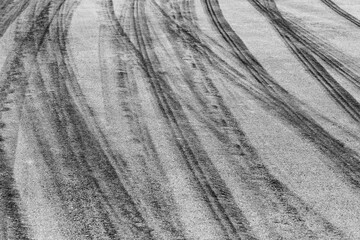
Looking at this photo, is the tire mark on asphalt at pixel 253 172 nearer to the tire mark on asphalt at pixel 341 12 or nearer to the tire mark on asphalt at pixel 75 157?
the tire mark on asphalt at pixel 75 157

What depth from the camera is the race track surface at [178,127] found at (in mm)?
5184

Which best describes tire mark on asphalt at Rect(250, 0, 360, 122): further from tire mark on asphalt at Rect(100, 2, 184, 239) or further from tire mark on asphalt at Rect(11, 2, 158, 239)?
tire mark on asphalt at Rect(11, 2, 158, 239)

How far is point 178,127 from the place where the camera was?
696cm

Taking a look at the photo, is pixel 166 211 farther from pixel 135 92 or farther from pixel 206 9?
pixel 206 9

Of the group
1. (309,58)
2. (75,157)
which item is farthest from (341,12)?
(75,157)

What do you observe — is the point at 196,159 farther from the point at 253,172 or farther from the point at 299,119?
the point at 299,119

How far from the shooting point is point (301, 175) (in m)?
5.94

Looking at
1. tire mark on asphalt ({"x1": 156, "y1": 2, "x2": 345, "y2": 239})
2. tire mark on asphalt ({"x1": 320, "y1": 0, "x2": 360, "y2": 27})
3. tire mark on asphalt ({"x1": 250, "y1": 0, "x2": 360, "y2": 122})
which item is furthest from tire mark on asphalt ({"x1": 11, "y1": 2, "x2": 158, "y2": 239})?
tire mark on asphalt ({"x1": 320, "y1": 0, "x2": 360, "y2": 27})

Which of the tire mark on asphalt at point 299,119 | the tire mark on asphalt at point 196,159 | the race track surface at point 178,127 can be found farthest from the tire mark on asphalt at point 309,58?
the tire mark on asphalt at point 196,159

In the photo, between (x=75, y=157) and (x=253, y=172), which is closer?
(x=253, y=172)

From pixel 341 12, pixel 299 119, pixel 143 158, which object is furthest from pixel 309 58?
pixel 143 158

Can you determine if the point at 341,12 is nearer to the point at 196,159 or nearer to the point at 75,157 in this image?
the point at 196,159

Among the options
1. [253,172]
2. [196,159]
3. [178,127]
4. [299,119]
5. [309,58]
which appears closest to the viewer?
[253,172]

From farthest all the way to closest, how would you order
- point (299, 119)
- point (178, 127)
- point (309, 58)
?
point (309, 58)
point (299, 119)
point (178, 127)
